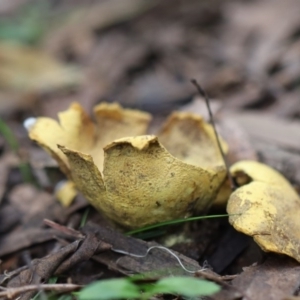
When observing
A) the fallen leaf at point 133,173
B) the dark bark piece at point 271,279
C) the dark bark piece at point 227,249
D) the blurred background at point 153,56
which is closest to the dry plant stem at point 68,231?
the fallen leaf at point 133,173

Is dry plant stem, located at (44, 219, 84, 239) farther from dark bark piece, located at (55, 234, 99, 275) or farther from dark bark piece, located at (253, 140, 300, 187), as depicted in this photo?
dark bark piece, located at (253, 140, 300, 187)

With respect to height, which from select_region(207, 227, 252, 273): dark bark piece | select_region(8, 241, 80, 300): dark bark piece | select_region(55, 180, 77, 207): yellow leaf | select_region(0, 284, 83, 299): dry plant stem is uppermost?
select_region(0, 284, 83, 299): dry plant stem

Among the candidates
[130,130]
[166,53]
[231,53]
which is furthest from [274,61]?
[130,130]

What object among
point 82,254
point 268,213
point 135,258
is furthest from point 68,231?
point 268,213

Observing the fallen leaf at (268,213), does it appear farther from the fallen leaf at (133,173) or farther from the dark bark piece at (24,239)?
the dark bark piece at (24,239)

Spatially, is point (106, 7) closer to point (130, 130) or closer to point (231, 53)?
point (231, 53)

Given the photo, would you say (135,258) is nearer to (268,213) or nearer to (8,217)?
(268,213)

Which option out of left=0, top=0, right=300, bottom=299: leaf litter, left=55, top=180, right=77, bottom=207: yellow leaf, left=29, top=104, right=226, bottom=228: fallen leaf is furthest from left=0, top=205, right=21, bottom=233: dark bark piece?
left=29, top=104, right=226, bottom=228: fallen leaf
